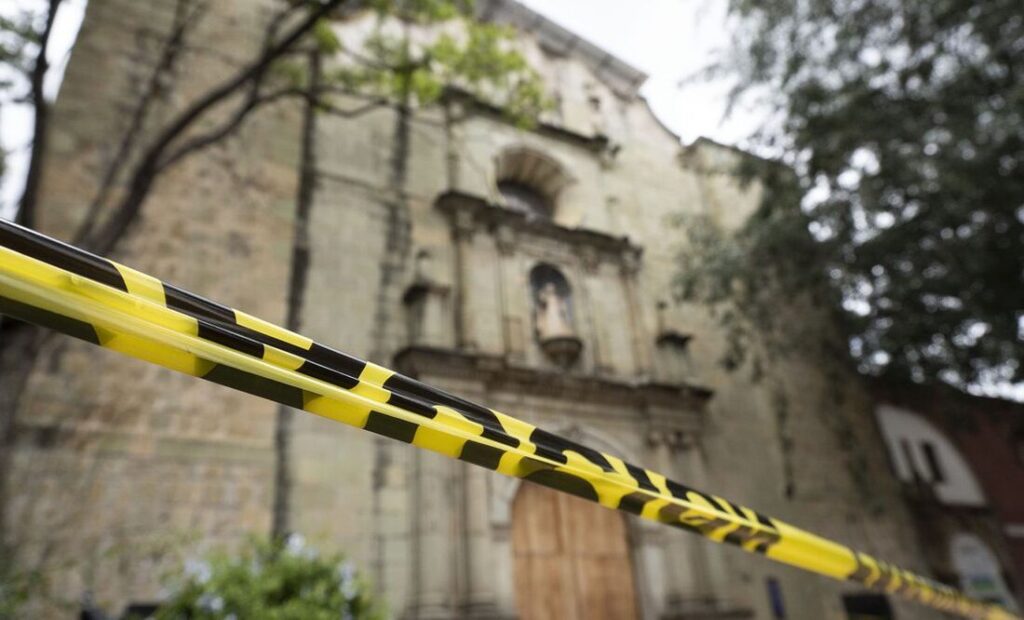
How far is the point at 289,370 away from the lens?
4.64 ft

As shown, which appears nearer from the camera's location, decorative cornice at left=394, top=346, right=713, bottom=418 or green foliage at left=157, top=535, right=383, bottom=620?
green foliage at left=157, top=535, right=383, bottom=620

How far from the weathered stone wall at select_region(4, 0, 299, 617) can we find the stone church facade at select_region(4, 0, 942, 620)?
0.02 m

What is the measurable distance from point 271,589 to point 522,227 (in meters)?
6.45

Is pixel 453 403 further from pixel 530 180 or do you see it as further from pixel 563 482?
pixel 530 180

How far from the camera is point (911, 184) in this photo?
8.02 meters

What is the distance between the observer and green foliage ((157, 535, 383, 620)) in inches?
179

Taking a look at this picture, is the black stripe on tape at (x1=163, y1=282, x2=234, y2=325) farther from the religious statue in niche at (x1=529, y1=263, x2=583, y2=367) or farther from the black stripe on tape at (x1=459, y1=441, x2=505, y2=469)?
the religious statue in niche at (x1=529, y1=263, x2=583, y2=367)

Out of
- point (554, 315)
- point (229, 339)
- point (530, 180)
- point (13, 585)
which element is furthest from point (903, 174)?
point (13, 585)

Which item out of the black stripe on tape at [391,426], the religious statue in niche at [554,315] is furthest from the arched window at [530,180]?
the black stripe on tape at [391,426]

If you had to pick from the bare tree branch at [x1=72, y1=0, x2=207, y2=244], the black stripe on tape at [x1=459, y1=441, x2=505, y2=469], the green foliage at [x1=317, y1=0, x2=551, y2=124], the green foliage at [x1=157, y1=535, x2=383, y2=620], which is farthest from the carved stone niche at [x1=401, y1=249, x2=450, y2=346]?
the black stripe on tape at [x1=459, y1=441, x2=505, y2=469]

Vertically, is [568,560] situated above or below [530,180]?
below

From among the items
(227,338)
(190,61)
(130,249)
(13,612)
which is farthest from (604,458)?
(190,61)

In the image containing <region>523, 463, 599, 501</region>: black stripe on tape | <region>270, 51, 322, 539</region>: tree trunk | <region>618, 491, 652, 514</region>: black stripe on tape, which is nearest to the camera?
<region>523, 463, 599, 501</region>: black stripe on tape

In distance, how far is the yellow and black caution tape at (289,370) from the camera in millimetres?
1168
